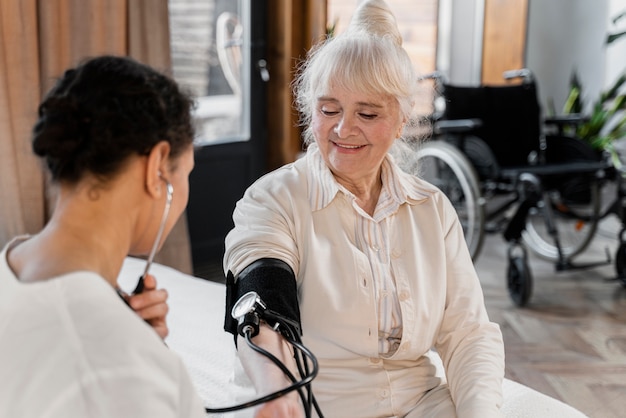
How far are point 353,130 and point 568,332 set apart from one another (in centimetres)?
209

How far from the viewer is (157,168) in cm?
92

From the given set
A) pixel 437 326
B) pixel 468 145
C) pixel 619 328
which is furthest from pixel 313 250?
pixel 468 145

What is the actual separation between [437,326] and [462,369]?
0.09 meters

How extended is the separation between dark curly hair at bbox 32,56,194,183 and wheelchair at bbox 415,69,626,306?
2788 mm

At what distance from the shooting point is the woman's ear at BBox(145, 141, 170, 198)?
2.99ft

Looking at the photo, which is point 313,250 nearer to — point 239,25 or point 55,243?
point 55,243

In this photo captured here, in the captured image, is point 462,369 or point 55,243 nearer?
point 55,243

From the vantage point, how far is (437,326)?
4.93 feet

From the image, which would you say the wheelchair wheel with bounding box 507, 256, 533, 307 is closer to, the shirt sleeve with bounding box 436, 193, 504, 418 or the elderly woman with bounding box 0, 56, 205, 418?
the shirt sleeve with bounding box 436, 193, 504, 418

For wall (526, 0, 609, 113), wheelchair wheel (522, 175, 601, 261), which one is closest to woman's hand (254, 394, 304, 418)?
wheelchair wheel (522, 175, 601, 261)

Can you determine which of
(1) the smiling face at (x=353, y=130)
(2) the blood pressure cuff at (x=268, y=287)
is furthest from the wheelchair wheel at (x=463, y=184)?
(2) the blood pressure cuff at (x=268, y=287)

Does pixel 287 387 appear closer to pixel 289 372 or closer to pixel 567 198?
pixel 289 372

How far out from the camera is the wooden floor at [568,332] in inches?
107

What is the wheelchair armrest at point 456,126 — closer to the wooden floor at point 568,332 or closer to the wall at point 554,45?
the wooden floor at point 568,332
